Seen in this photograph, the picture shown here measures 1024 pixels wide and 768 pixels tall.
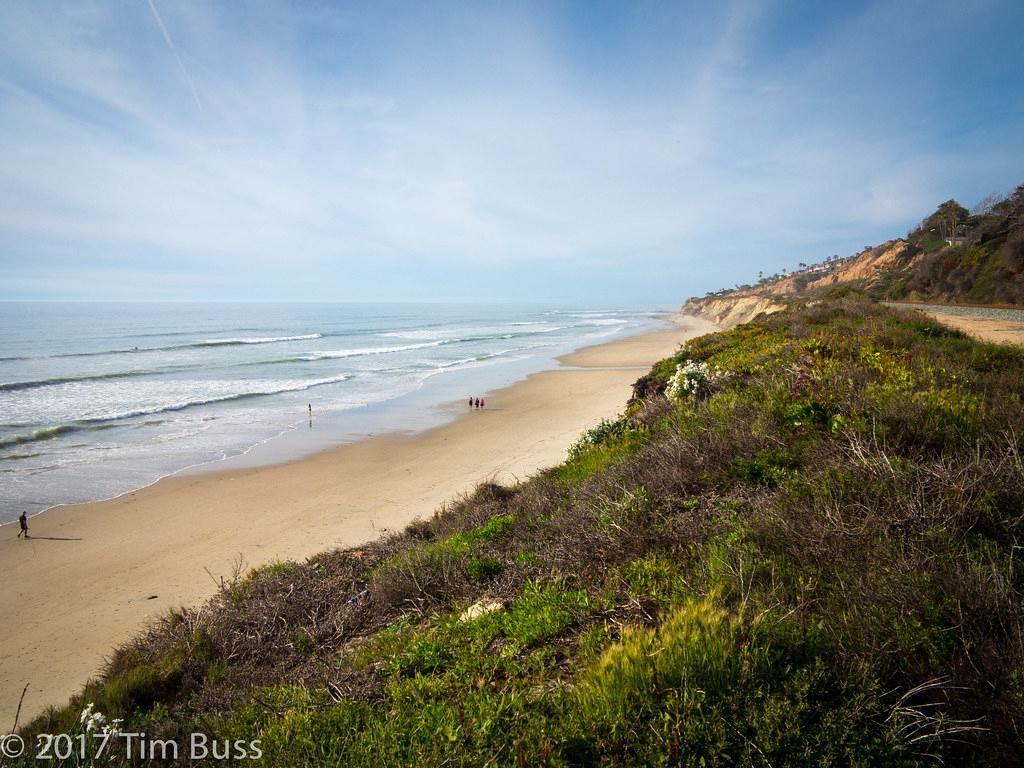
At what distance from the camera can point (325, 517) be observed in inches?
478

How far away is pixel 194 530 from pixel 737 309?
2879 inches

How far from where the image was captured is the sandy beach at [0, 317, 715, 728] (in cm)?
778

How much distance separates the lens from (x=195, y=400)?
85.6 feet

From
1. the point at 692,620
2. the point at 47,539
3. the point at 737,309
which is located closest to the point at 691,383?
the point at 692,620

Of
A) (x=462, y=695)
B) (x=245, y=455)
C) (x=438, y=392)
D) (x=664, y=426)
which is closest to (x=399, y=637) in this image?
(x=462, y=695)

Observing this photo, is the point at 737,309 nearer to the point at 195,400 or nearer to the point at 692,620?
the point at 195,400

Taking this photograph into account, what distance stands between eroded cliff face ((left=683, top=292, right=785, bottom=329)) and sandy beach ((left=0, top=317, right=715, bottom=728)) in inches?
1275

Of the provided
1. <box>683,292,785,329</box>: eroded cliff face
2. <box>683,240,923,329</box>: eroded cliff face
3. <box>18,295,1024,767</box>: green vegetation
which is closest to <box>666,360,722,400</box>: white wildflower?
<box>18,295,1024,767</box>: green vegetation

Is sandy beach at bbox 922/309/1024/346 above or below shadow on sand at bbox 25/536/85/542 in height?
above

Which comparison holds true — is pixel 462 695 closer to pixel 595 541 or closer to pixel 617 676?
pixel 617 676

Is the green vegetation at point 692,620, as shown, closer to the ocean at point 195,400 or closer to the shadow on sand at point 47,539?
the shadow on sand at point 47,539

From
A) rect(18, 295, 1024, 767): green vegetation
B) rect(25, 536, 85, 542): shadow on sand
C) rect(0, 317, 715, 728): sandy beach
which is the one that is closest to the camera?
rect(18, 295, 1024, 767): green vegetation

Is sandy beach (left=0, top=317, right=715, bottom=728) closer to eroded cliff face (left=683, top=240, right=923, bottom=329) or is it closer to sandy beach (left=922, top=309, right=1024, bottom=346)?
sandy beach (left=922, top=309, right=1024, bottom=346)

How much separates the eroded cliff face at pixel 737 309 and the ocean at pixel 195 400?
21.9 m
